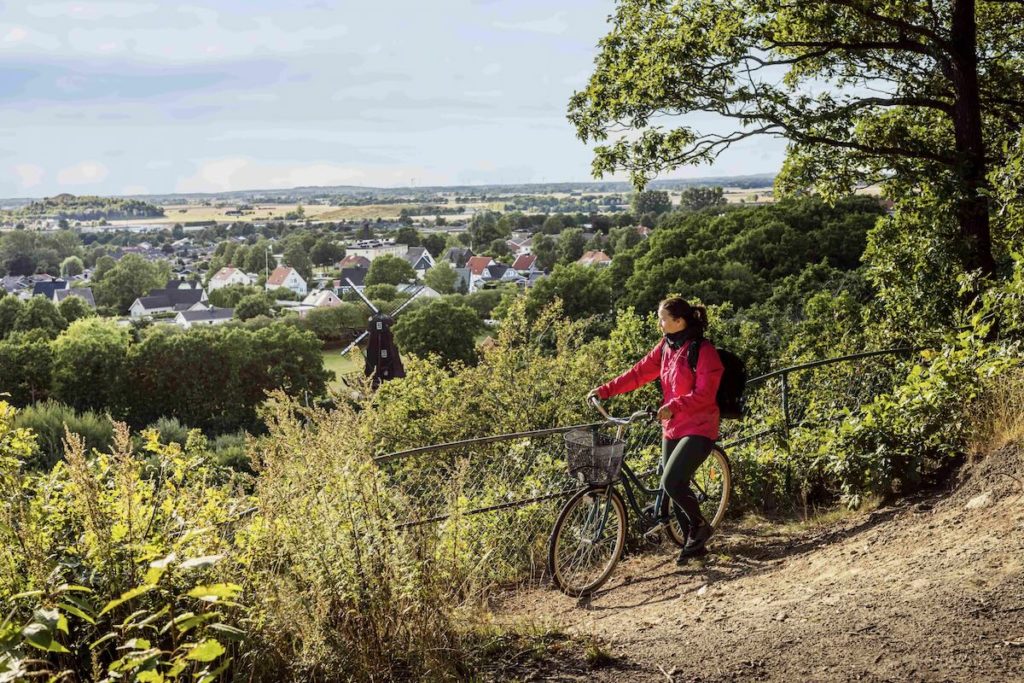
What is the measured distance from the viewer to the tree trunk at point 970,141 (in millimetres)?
10664

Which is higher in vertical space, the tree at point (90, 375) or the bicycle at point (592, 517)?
the bicycle at point (592, 517)

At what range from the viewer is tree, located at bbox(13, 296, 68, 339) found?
241 feet

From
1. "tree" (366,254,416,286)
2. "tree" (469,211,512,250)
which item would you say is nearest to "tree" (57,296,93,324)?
"tree" (366,254,416,286)

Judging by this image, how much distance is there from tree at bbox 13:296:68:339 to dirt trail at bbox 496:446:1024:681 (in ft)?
244

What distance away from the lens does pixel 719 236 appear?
176 ft

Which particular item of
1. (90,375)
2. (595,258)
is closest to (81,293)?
(595,258)

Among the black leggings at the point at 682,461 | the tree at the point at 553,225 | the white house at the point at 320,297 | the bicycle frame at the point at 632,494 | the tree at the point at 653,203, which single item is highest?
the tree at the point at 653,203

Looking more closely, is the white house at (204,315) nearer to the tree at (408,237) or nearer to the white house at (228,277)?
the white house at (228,277)

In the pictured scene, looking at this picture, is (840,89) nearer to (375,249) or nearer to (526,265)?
(526,265)

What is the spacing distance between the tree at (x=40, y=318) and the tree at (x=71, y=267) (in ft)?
331

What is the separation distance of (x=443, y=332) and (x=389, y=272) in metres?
72.4

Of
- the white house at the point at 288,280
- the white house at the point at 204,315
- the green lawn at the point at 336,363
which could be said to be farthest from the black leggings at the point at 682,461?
the white house at the point at 288,280

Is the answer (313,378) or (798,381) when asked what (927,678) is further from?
(313,378)

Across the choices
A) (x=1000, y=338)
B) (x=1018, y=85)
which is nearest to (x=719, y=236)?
(x=1018, y=85)
